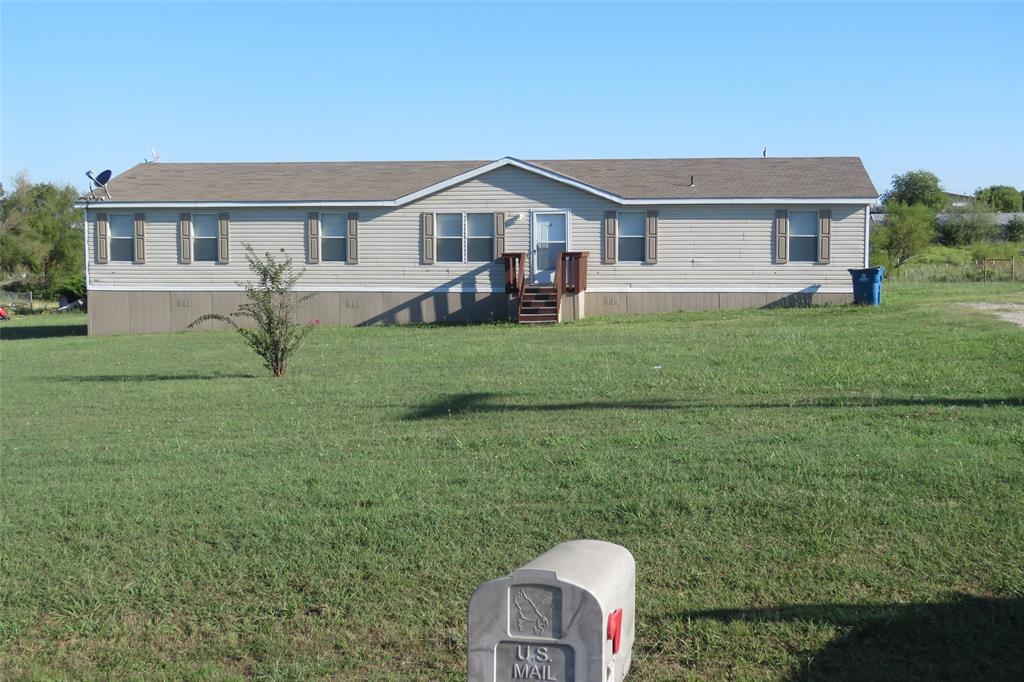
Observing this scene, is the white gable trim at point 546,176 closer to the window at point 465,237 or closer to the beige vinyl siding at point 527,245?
the beige vinyl siding at point 527,245

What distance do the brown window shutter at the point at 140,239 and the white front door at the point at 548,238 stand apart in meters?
9.98

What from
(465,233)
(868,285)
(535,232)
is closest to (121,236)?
(465,233)

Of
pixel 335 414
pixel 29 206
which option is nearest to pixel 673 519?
pixel 335 414

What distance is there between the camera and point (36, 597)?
5805 millimetres

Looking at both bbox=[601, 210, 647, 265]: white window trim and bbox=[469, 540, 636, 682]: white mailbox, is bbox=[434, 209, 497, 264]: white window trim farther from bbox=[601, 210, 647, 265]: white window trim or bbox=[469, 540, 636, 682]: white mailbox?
bbox=[469, 540, 636, 682]: white mailbox

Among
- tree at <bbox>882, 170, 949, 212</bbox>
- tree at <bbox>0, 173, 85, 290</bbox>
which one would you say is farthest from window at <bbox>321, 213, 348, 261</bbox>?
tree at <bbox>882, 170, 949, 212</bbox>

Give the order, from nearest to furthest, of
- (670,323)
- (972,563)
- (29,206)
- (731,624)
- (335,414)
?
(731,624), (972,563), (335,414), (670,323), (29,206)

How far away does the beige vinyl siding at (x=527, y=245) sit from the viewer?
26.0 meters

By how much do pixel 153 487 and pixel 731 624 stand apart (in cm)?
453

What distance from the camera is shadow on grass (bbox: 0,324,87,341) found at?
2909 cm

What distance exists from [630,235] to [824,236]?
460 cm

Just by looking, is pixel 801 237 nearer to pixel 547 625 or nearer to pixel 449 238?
pixel 449 238

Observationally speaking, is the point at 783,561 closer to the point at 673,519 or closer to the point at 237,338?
the point at 673,519

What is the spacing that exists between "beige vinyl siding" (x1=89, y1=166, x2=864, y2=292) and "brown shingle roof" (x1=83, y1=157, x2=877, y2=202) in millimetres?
463
